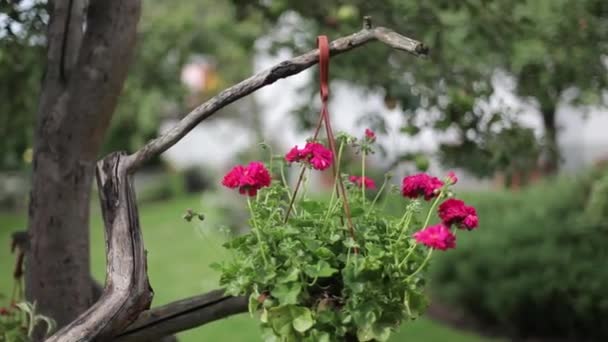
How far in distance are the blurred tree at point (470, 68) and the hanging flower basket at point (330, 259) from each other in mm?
1425

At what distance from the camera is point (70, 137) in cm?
238

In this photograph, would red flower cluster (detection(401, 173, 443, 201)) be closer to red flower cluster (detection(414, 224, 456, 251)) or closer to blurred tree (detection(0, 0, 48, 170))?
red flower cluster (detection(414, 224, 456, 251))

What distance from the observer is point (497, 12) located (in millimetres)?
3770

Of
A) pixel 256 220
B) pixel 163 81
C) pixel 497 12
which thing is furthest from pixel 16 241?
pixel 163 81

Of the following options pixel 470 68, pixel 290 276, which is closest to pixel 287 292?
pixel 290 276

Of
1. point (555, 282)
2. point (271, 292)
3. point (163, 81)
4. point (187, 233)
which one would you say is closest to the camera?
point (271, 292)

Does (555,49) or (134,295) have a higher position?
(555,49)

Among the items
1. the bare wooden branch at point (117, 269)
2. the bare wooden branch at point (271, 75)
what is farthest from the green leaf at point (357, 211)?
the bare wooden branch at point (117, 269)

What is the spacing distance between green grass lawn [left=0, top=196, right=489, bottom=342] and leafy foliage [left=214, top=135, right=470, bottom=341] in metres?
1.94

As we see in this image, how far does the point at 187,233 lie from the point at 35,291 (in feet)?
27.9

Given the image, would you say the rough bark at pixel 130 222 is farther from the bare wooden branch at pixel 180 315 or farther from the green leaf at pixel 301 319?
the green leaf at pixel 301 319

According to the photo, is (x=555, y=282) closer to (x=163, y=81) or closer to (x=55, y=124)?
(x=163, y=81)

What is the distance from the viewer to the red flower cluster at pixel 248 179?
5.54 ft

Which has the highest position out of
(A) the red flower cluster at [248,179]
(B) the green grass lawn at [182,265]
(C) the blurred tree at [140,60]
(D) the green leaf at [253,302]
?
(C) the blurred tree at [140,60]
